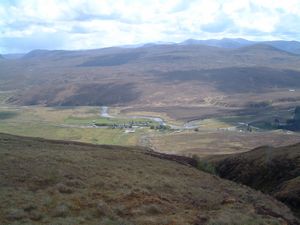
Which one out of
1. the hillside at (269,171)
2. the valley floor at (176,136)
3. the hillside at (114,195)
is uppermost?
the hillside at (114,195)

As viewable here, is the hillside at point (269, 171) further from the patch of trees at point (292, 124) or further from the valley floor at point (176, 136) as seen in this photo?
the patch of trees at point (292, 124)

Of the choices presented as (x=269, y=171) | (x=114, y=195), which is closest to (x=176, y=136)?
(x=269, y=171)

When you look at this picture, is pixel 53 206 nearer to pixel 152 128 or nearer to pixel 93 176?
pixel 93 176

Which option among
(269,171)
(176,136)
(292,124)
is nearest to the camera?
(269,171)

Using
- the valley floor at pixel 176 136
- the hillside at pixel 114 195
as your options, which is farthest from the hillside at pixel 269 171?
the valley floor at pixel 176 136

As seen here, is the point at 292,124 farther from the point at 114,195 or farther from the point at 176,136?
the point at 114,195

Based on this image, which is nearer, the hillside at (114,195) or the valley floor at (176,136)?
the hillside at (114,195)
